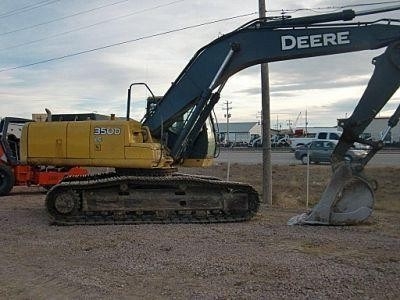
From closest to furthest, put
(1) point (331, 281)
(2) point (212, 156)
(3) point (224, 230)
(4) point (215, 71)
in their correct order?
(1) point (331, 281) → (3) point (224, 230) → (4) point (215, 71) → (2) point (212, 156)

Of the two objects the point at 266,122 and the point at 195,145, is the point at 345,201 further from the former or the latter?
the point at 266,122

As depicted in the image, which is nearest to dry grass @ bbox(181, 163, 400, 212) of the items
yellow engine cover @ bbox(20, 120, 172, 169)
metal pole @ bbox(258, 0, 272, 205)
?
metal pole @ bbox(258, 0, 272, 205)

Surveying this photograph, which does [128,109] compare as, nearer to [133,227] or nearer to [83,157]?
[83,157]

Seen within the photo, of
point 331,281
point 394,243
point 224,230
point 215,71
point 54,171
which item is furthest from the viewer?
point 54,171

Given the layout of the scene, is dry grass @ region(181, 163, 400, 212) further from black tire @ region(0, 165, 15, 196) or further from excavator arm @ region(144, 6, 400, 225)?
black tire @ region(0, 165, 15, 196)

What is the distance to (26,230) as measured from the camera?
10.7 m

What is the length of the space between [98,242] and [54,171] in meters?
8.21

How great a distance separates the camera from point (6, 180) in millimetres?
17016

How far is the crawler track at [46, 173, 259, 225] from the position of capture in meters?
11.3

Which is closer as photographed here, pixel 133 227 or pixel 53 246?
pixel 53 246

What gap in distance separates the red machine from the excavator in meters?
4.95

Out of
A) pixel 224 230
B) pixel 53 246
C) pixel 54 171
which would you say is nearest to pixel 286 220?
pixel 224 230

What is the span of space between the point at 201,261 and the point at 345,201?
3962mm

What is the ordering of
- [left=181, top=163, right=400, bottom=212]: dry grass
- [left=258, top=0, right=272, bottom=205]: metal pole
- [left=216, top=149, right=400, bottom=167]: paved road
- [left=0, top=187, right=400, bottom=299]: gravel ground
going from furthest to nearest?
[left=216, top=149, right=400, bottom=167]: paved road → [left=181, top=163, right=400, bottom=212]: dry grass → [left=258, top=0, right=272, bottom=205]: metal pole → [left=0, top=187, right=400, bottom=299]: gravel ground
